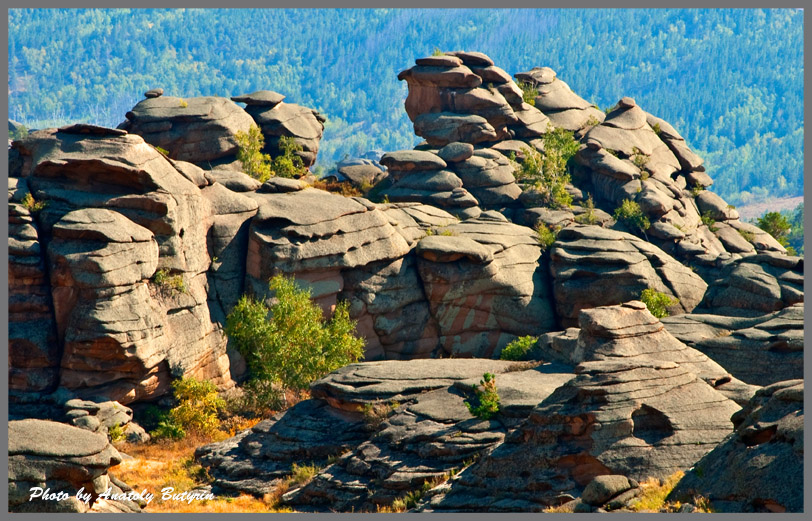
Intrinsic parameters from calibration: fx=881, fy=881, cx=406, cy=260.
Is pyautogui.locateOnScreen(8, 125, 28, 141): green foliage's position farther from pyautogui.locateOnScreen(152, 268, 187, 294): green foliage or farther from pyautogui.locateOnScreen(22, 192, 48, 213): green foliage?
pyautogui.locateOnScreen(152, 268, 187, 294): green foliage

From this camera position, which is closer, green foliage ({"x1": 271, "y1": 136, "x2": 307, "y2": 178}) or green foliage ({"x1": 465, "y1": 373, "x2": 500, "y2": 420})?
green foliage ({"x1": 465, "y1": 373, "x2": 500, "y2": 420})

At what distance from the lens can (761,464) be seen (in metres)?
26.6

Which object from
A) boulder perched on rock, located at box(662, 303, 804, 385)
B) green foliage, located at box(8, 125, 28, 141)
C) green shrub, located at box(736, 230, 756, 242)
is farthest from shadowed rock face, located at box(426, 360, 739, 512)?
green foliage, located at box(8, 125, 28, 141)

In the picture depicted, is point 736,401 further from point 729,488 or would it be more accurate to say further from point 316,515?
point 316,515

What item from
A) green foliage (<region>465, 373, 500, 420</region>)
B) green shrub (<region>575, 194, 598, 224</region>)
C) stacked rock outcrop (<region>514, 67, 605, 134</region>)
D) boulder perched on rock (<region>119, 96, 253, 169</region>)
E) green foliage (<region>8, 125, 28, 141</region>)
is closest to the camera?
green foliage (<region>465, 373, 500, 420</region>)

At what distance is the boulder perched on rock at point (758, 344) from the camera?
45875mm

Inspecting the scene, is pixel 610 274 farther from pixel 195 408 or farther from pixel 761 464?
pixel 761 464

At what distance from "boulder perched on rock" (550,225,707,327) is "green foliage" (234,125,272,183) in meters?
24.3

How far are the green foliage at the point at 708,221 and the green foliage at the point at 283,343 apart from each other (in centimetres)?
3883

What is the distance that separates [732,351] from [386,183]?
34804mm

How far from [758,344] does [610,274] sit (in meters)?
14.2

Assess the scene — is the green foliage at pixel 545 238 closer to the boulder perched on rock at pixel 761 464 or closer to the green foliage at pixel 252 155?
the green foliage at pixel 252 155

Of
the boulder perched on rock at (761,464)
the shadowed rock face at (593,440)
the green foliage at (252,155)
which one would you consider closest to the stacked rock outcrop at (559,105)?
the green foliage at (252,155)

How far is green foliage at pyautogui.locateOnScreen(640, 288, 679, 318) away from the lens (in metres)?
57.1
